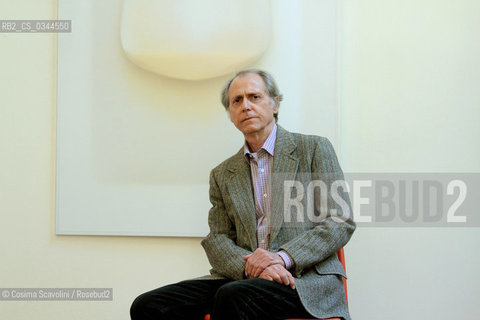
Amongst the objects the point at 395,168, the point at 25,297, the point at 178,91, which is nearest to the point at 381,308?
the point at 395,168

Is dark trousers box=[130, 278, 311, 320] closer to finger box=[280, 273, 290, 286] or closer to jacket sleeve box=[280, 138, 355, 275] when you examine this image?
finger box=[280, 273, 290, 286]

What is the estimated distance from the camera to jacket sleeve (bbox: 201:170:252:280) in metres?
2.23

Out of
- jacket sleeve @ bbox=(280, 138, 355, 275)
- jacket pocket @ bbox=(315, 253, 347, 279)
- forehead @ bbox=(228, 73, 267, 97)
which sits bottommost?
jacket pocket @ bbox=(315, 253, 347, 279)

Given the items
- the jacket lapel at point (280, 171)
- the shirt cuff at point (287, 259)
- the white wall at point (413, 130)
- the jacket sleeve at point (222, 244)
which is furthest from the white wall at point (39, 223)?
the white wall at point (413, 130)

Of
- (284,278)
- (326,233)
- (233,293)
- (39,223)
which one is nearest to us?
(233,293)

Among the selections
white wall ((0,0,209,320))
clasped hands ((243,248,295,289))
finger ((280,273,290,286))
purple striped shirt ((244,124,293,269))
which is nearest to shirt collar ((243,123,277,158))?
purple striped shirt ((244,124,293,269))

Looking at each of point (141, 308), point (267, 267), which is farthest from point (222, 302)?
point (141, 308)

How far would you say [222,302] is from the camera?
6.43ft

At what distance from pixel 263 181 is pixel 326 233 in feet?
1.15

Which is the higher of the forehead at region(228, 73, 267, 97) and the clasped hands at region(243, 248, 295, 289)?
the forehead at region(228, 73, 267, 97)

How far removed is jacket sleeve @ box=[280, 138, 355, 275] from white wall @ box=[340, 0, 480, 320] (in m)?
0.51

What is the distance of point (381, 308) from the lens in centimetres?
273
